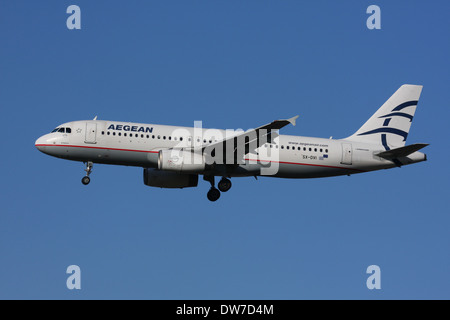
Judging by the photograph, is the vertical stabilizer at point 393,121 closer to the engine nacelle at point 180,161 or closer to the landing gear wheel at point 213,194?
the landing gear wheel at point 213,194

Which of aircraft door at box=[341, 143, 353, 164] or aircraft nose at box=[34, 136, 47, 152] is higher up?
aircraft nose at box=[34, 136, 47, 152]

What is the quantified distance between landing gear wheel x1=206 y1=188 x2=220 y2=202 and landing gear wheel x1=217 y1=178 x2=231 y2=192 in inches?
18.0

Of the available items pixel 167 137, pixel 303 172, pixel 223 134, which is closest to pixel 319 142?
pixel 303 172

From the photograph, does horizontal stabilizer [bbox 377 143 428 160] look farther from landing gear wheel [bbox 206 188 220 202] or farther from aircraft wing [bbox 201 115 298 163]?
landing gear wheel [bbox 206 188 220 202]

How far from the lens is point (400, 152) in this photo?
5109cm

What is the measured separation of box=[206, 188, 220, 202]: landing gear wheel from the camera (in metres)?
51.2

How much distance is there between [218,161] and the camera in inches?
1929

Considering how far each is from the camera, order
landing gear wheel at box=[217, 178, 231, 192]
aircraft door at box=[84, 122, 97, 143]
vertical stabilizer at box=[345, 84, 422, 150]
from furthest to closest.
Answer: vertical stabilizer at box=[345, 84, 422, 150], landing gear wheel at box=[217, 178, 231, 192], aircraft door at box=[84, 122, 97, 143]

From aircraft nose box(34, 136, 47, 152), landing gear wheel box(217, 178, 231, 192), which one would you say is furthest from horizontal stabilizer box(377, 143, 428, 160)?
aircraft nose box(34, 136, 47, 152)

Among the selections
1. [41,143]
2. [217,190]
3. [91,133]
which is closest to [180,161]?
[217,190]

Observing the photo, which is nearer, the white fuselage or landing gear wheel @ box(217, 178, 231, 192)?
the white fuselage

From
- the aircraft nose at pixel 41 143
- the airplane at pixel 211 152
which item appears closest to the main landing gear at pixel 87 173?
the airplane at pixel 211 152

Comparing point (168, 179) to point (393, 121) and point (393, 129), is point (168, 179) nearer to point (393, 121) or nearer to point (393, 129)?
point (393, 129)

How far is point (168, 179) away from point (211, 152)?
16.9 ft
